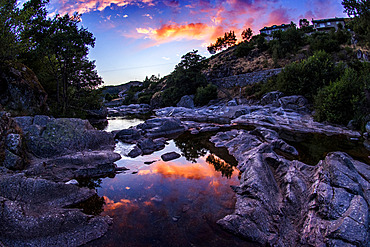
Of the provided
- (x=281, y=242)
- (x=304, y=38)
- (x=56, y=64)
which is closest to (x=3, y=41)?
(x=56, y=64)

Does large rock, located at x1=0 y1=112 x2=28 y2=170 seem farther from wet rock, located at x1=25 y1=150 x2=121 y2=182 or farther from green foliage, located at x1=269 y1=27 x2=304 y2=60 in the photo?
green foliage, located at x1=269 y1=27 x2=304 y2=60

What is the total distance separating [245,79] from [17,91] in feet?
154

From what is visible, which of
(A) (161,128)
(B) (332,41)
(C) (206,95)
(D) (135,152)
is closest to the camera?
(D) (135,152)

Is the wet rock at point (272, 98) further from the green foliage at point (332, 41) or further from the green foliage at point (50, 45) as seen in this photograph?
the green foliage at point (50, 45)

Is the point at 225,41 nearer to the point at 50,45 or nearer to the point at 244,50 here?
the point at 244,50

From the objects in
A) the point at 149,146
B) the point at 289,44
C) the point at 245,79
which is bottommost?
the point at 149,146

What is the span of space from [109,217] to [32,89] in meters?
18.7

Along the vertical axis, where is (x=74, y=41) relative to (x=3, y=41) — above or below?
above

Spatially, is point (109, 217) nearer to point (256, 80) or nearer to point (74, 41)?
point (74, 41)

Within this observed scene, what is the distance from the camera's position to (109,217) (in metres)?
6.79

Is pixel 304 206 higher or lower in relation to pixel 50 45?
lower

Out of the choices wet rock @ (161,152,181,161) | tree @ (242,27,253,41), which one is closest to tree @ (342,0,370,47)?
wet rock @ (161,152,181,161)

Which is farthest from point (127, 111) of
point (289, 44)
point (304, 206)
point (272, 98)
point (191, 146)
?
point (304, 206)

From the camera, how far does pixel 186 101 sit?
49062 mm
